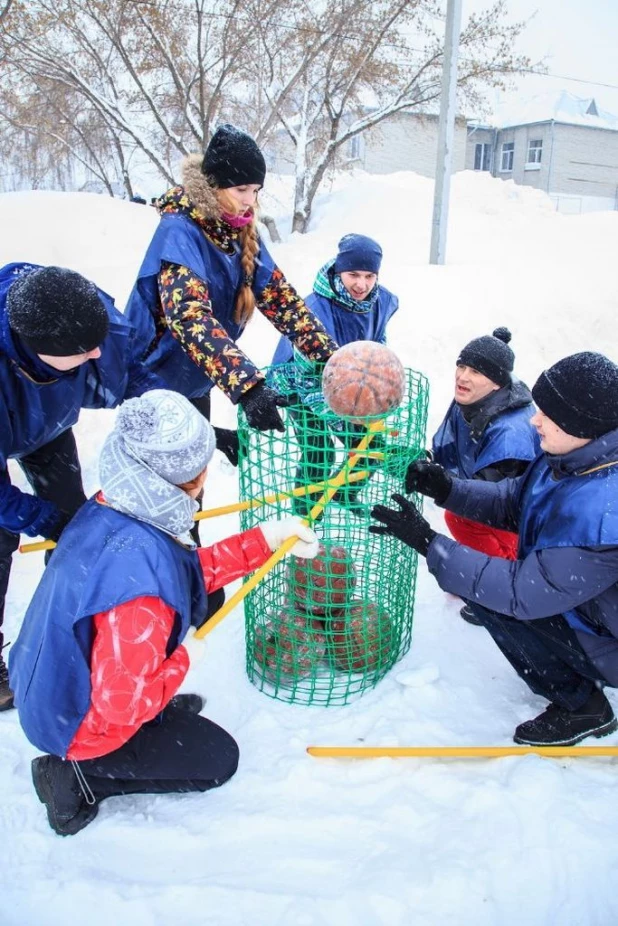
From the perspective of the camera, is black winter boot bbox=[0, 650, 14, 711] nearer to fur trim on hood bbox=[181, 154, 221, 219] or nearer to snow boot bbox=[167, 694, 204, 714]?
snow boot bbox=[167, 694, 204, 714]

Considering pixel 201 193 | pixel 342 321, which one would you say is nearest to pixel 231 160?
pixel 201 193

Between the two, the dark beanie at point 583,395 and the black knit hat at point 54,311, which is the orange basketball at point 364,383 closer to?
A: the dark beanie at point 583,395

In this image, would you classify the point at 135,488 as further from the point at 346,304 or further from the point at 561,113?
the point at 561,113

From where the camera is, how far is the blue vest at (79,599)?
5.68ft

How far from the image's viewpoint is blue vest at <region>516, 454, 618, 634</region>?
1939mm

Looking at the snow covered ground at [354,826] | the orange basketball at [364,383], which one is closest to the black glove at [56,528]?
the snow covered ground at [354,826]

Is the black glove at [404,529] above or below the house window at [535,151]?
below

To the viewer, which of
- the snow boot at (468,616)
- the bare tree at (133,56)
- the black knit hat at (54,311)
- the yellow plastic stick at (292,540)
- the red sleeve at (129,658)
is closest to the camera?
the red sleeve at (129,658)

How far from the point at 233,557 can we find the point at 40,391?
35.5 inches

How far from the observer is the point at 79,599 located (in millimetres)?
1745

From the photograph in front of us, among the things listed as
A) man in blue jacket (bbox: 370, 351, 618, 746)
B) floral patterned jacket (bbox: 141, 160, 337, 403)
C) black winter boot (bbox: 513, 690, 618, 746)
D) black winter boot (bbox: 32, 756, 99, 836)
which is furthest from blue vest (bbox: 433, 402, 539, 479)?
black winter boot (bbox: 32, 756, 99, 836)

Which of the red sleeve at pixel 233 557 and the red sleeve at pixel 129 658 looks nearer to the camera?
the red sleeve at pixel 129 658

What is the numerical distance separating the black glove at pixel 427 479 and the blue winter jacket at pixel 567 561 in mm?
348

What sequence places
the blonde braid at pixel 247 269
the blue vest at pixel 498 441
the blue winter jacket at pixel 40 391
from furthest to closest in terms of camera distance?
the blue vest at pixel 498 441, the blonde braid at pixel 247 269, the blue winter jacket at pixel 40 391
